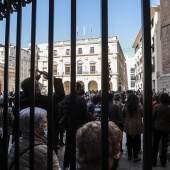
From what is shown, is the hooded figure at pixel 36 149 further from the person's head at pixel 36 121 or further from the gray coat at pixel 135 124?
the gray coat at pixel 135 124

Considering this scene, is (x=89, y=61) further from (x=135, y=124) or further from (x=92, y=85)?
(x=135, y=124)

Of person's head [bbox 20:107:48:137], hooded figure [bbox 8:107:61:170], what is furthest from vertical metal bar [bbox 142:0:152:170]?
person's head [bbox 20:107:48:137]

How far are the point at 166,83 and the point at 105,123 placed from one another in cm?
1737

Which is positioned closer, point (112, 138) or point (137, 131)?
point (112, 138)

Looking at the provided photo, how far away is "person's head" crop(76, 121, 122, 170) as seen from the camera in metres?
1.36

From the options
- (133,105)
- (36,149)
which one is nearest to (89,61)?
(133,105)

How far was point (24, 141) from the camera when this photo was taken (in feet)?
6.37

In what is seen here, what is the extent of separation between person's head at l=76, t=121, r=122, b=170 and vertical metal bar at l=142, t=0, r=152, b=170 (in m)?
0.33

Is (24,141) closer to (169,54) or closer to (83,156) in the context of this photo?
(83,156)

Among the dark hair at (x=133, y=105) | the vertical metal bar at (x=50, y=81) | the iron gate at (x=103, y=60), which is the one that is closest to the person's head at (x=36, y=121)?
the iron gate at (x=103, y=60)

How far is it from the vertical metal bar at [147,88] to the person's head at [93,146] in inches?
13.1

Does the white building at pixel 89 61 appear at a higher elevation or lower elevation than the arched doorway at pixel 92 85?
higher

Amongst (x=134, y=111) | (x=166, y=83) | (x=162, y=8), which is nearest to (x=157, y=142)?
(x=134, y=111)

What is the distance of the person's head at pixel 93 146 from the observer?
4.47 feet
